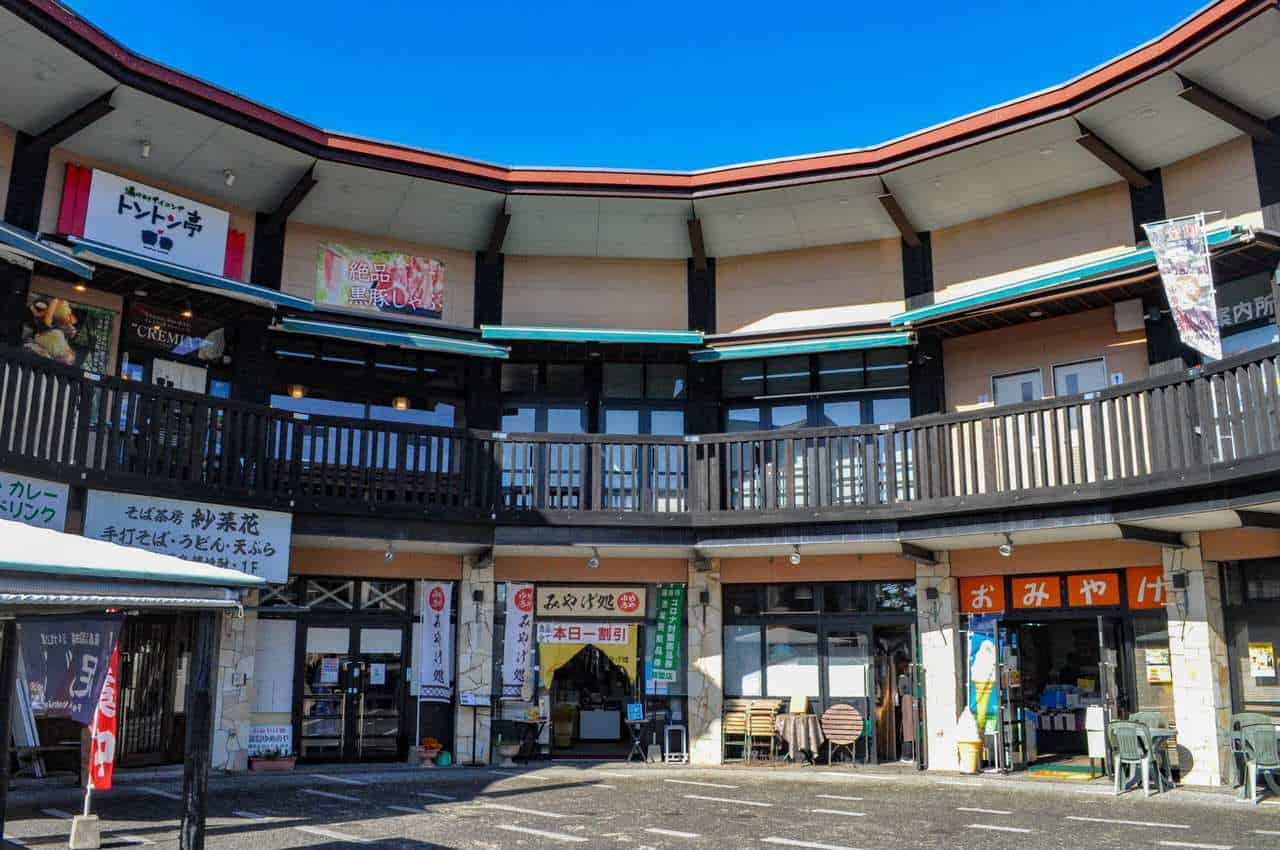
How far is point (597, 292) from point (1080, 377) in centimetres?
740

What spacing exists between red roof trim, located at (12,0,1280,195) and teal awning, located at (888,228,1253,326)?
200cm

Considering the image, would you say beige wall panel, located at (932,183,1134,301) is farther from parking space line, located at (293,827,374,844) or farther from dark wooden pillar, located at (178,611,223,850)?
dark wooden pillar, located at (178,611,223,850)

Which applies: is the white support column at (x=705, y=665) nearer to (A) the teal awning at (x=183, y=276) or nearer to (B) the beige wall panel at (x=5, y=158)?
(A) the teal awning at (x=183, y=276)

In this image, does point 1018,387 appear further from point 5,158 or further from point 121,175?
point 5,158

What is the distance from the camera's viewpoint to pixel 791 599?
1697 centimetres

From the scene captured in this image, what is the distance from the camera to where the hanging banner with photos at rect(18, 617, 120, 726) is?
11.2 metres

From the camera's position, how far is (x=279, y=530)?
14.6 metres

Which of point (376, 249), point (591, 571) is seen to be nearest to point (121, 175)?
point (376, 249)

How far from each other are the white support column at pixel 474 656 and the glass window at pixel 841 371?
5820 mm

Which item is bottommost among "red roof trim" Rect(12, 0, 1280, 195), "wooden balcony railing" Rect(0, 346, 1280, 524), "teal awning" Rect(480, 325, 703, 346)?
"wooden balcony railing" Rect(0, 346, 1280, 524)

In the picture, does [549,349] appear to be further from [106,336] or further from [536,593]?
[106,336]

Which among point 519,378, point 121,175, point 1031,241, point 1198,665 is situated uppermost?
point 121,175

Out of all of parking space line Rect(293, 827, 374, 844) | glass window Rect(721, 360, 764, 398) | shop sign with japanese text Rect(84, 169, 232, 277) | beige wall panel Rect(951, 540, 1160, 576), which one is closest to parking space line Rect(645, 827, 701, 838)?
parking space line Rect(293, 827, 374, 844)

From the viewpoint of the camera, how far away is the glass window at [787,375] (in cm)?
1762
